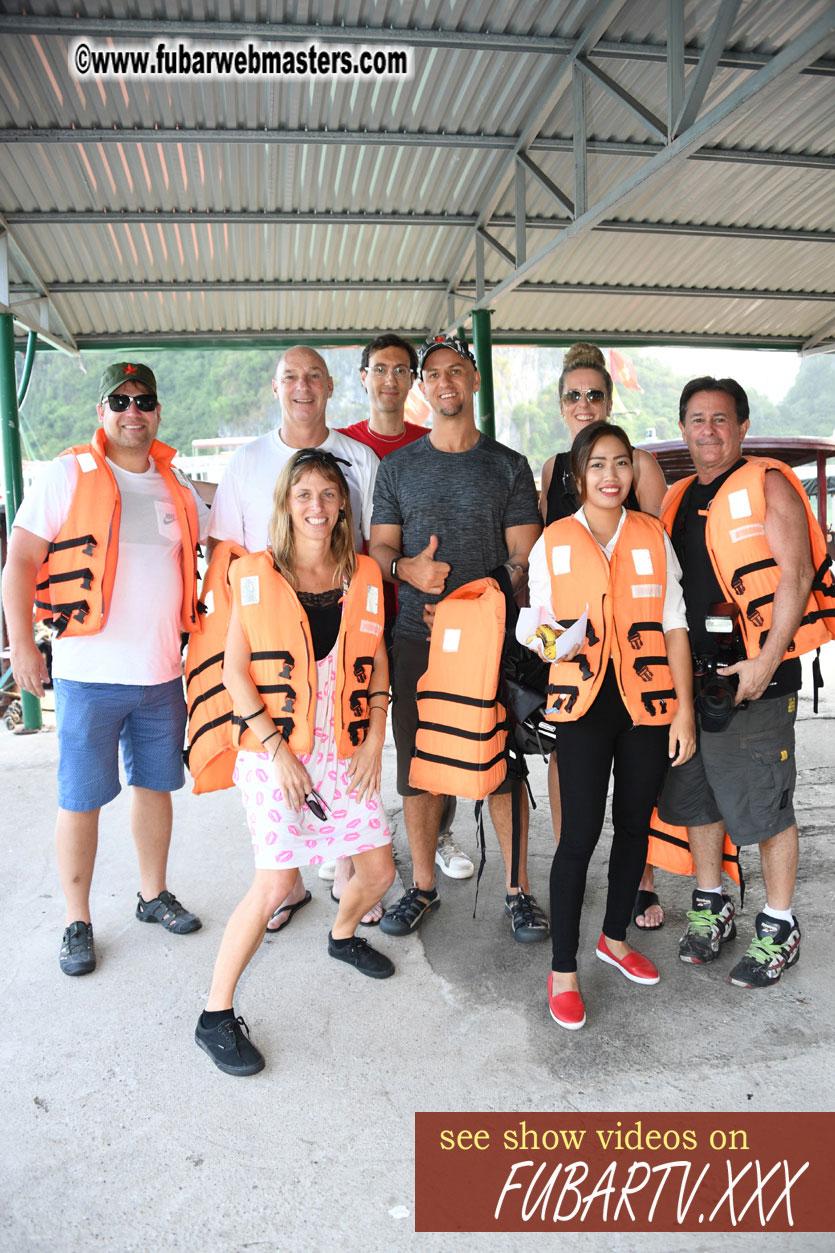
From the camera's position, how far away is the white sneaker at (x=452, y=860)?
3.72 m

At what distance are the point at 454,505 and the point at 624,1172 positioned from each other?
6.80ft

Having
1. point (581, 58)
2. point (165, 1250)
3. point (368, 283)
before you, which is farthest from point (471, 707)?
point (368, 283)

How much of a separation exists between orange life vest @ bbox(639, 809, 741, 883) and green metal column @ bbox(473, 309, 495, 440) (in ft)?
15.0

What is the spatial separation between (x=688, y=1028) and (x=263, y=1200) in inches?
52.4

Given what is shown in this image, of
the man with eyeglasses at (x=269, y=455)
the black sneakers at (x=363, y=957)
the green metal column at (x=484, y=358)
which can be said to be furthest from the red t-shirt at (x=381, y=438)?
the green metal column at (x=484, y=358)

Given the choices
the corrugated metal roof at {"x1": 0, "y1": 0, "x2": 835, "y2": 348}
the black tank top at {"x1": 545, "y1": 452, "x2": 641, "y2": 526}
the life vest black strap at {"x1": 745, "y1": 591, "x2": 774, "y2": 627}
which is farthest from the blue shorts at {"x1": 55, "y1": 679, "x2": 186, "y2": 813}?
the corrugated metal roof at {"x1": 0, "y1": 0, "x2": 835, "y2": 348}

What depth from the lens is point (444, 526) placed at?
9.93 feet

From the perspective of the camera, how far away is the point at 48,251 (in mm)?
6348

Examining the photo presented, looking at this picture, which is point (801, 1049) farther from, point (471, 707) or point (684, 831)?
point (471, 707)

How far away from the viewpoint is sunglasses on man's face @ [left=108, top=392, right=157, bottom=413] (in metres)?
3.02

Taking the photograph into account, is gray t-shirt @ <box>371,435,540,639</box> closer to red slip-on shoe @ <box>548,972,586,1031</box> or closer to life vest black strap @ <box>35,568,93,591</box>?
life vest black strap @ <box>35,568,93,591</box>

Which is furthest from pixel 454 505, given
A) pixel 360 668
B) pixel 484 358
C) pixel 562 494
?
pixel 484 358

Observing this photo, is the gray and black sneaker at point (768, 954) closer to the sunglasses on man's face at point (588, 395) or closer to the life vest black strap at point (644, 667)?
the life vest black strap at point (644, 667)

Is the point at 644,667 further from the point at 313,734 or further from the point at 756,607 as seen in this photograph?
the point at 313,734
